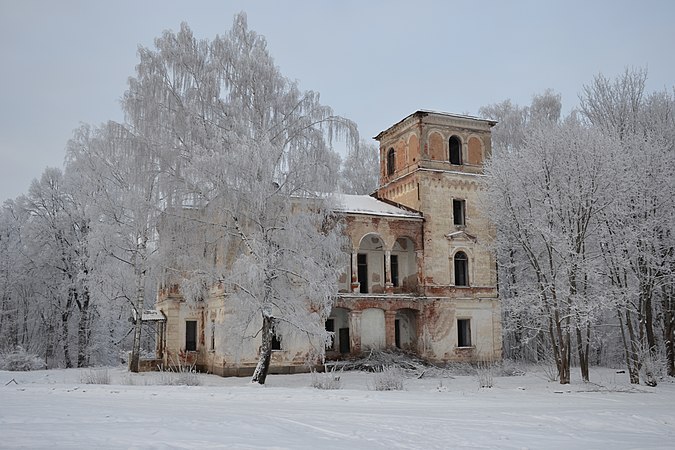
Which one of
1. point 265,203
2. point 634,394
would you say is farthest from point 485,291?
point 265,203

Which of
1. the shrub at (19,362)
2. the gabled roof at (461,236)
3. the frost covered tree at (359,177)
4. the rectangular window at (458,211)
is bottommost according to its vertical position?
the shrub at (19,362)

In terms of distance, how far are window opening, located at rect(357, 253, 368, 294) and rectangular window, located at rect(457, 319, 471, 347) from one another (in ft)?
16.1

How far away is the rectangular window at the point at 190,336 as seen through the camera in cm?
2897

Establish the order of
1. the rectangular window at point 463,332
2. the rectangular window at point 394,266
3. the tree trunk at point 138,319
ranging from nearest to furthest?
the tree trunk at point 138,319, the rectangular window at point 463,332, the rectangular window at point 394,266

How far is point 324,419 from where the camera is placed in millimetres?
11023

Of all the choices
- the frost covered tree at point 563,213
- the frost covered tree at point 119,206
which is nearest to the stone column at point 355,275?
the frost covered tree at point 563,213

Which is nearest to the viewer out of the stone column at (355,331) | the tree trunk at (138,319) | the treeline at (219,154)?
the treeline at (219,154)

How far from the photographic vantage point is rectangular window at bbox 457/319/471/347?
1232 inches

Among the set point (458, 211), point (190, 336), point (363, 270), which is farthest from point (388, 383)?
point (458, 211)

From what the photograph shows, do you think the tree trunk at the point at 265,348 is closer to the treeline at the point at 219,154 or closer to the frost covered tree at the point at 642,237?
the treeline at the point at 219,154

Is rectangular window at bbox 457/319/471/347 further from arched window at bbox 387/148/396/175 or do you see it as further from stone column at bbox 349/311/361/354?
arched window at bbox 387/148/396/175

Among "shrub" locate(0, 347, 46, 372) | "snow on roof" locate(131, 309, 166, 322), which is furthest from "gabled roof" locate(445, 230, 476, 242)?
"shrub" locate(0, 347, 46, 372)

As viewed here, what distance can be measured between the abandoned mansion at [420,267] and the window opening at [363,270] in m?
0.05

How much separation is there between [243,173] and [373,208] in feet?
41.8
